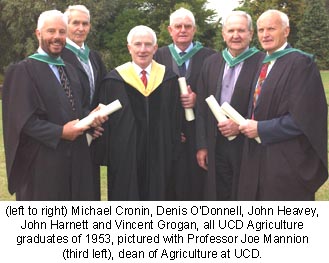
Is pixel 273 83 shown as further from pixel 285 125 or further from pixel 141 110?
pixel 141 110

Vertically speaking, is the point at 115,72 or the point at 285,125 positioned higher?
the point at 115,72

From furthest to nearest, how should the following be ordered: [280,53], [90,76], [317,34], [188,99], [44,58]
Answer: [317,34]
[90,76]
[188,99]
[280,53]
[44,58]

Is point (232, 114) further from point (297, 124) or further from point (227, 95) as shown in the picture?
point (297, 124)

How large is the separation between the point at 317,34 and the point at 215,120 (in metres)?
39.4

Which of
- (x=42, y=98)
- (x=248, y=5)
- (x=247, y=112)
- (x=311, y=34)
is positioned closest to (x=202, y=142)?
(x=247, y=112)

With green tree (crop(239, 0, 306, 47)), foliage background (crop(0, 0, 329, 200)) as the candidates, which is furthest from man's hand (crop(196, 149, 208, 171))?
green tree (crop(239, 0, 306, 47))

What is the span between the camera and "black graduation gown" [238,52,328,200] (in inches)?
183

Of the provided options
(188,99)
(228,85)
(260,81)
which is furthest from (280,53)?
(188,99)

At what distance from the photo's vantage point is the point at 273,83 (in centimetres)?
475

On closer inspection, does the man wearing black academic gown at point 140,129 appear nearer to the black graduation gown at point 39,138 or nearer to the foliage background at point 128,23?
the black graduation gown at point 39,138

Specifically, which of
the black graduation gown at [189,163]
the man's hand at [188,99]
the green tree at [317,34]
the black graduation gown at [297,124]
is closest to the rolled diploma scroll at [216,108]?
the black graduation gown at [297,124]

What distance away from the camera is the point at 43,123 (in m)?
4.57

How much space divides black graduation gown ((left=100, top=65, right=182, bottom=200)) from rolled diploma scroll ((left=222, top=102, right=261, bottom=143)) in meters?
0.81

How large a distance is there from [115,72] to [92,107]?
1.48 feet
